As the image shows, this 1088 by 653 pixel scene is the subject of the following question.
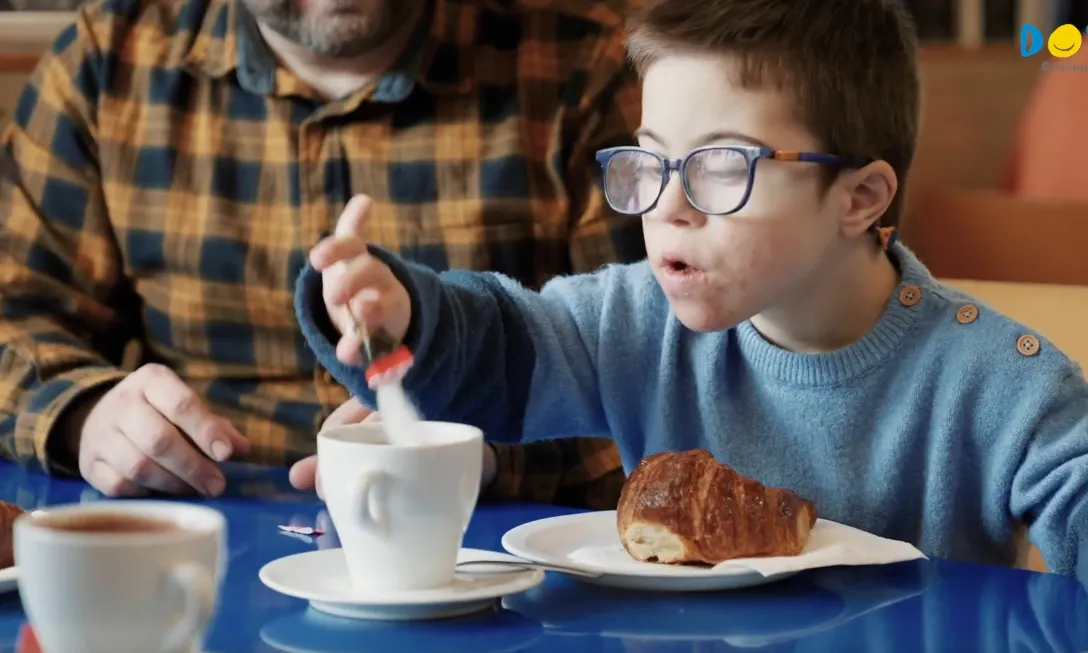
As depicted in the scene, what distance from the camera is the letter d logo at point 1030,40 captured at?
2893mm

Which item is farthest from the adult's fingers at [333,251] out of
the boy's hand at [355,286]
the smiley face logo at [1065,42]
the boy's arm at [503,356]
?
the smiley face logo at [1065,42]

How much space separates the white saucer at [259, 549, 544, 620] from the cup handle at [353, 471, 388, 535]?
0.04m

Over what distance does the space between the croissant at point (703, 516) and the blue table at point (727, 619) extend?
0.11 ft

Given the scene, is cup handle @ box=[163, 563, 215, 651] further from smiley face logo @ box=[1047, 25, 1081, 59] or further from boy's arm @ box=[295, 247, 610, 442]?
smiley face logo @ box=[1047, 25, 1081, 59]

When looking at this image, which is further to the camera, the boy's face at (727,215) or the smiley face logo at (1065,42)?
the smiley face logo at (1065,42)

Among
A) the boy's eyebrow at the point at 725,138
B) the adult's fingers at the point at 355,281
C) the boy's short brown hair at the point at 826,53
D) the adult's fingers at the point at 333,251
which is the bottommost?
the adult's fingers at the point at 355,281

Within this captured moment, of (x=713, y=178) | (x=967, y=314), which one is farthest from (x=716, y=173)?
(x=967, y=314)

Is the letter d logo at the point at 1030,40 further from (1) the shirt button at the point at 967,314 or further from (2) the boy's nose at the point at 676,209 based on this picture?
(2) the boy's nose at the point at 676,209

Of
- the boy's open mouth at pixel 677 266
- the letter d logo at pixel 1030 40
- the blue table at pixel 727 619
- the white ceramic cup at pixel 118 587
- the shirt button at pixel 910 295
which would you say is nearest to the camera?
the white ceramic cup at pixel 118 587

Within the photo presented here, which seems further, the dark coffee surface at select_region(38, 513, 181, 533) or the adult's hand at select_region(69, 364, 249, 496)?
the adult's hand at select_region(69, 364, 249, 496)

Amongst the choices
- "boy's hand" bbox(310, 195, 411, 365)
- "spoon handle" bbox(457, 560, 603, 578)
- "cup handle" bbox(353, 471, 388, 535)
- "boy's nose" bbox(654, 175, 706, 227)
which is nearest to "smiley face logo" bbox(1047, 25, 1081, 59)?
"boy's nose" bbox(654, 175, 706, 227)

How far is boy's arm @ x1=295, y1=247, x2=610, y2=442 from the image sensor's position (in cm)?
118

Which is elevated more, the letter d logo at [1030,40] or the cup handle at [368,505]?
the letter d logo at [1030,40]

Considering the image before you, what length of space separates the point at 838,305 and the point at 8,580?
706 mm
